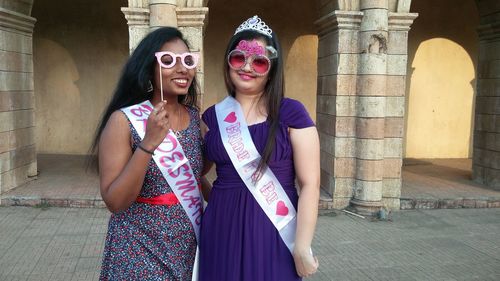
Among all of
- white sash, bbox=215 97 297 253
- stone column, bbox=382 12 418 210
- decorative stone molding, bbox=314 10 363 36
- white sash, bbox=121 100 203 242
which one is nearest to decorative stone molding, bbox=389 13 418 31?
stone column, bbox=382 12 418 210

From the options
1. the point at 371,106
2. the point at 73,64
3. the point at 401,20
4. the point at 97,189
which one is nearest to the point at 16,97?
the point at 97,189

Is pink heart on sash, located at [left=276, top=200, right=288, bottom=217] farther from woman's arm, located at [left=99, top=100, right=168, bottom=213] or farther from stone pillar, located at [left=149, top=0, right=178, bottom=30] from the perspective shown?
stone pillar, located at [left=149, top=0, right=178, bottom=30]

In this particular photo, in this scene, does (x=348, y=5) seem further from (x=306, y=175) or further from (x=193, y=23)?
(x=306, y=175)

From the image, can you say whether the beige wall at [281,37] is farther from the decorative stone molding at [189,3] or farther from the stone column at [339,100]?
the decorative stone molding at [189,3]

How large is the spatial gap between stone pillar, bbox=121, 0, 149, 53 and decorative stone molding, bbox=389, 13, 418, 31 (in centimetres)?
341

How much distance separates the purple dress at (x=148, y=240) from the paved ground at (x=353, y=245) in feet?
8.33

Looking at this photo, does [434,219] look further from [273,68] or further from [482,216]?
[273,68]

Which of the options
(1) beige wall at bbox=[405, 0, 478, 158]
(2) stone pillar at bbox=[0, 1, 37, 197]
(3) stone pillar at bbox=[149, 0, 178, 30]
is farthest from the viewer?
(1) beige wall at bbox=[405, 0, 478, 158]

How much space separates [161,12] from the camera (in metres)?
5.82

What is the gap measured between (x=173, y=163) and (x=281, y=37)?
30.4ft

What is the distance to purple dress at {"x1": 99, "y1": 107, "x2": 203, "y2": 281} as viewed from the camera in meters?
1.88

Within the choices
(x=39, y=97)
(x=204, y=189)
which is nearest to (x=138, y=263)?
(x=204, y=189)

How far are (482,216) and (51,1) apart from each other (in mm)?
9843

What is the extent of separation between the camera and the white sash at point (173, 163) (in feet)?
6.04
